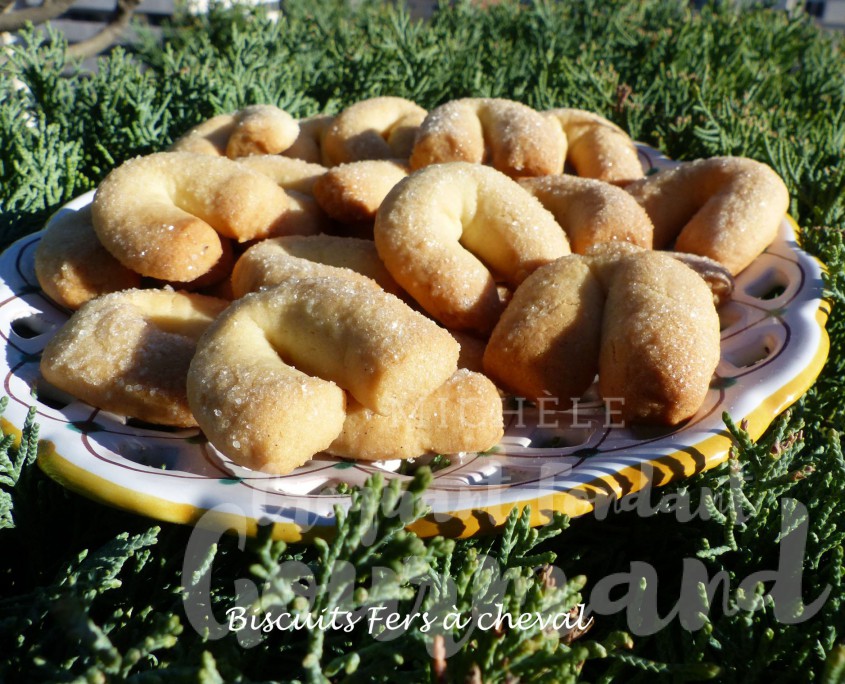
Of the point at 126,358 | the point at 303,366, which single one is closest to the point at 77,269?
the point at 126,358

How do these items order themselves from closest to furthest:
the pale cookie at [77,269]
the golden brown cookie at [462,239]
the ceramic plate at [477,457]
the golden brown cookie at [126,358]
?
the ceramic plate at [477,457], the golden brown cookie at [126,358], the golden brown cookie at [462,239], the pale cookie at [77,269]

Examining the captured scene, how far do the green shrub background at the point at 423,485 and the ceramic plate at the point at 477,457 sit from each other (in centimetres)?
5

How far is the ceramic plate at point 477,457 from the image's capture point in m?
0.91

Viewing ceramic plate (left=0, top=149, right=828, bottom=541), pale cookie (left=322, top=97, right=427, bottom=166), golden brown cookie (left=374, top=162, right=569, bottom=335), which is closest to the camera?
ceramic plate (left=0, top=149, right=828, bottom=541)

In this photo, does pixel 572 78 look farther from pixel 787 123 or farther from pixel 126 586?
pixel 126 586

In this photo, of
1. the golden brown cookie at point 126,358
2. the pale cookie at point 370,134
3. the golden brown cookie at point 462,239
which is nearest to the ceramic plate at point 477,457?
the golden brown cookie at point 126,358

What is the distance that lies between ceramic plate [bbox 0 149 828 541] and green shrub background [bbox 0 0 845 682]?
1.9 inches

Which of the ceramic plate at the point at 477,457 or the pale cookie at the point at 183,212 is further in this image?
the pale cookie at the point at 183,212

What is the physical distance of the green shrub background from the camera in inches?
31.0

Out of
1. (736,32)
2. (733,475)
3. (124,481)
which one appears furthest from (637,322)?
(736,32)

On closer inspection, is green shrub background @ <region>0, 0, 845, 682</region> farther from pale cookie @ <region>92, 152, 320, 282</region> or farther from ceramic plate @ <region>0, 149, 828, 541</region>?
pale cookie @ <region>92, 152, 320, 282</region>

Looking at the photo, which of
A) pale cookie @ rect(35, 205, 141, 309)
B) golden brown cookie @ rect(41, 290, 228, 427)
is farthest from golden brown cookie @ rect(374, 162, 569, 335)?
pale cookie @ rect(35, 205, 141, 309)

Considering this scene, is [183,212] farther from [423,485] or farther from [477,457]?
[423,485]

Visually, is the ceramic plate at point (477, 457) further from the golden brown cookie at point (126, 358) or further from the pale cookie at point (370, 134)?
the pale cookie at point (370, 134)
